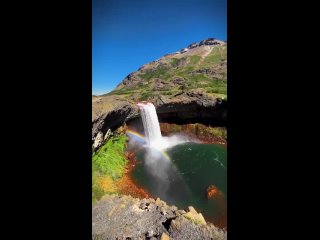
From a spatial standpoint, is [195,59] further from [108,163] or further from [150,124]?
[108,163]

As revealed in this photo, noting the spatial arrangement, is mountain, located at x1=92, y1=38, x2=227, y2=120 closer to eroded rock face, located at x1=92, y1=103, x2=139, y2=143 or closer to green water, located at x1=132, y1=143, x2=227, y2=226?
eroded rock face, located at x1=92, y1=103, x2=139, y2=143

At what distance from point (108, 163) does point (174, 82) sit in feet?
135

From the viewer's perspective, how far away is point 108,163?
49.2 feet

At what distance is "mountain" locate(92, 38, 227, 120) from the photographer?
2226 centimetres

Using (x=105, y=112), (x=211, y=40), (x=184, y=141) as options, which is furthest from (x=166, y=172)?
(x=211, y=40)

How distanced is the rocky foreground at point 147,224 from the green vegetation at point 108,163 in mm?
1636

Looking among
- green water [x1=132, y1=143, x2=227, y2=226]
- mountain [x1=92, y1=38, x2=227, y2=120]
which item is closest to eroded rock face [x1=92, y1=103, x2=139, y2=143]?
mountain [x1=92, y1=38, x2=227, y2=120]

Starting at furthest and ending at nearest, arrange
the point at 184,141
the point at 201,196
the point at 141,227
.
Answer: the point at 184,141 < the point at 201,196 < the point at 141,227

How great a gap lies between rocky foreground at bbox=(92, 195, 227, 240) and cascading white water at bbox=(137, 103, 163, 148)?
12.9 m
